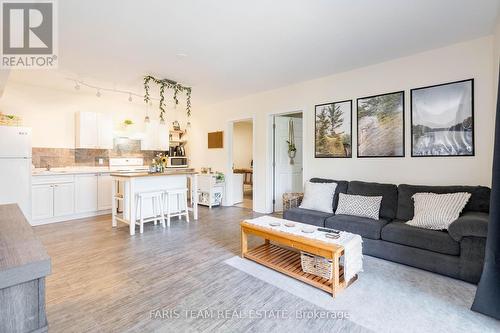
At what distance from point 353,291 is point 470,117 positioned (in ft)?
8.25

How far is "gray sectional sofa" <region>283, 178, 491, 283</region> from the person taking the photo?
2336mm

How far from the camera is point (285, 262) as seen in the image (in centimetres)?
273

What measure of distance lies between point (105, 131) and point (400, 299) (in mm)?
6013

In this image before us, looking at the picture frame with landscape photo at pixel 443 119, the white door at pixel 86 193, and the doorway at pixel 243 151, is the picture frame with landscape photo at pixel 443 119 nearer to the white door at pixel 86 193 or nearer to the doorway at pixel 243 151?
the white door at pixel 86 193

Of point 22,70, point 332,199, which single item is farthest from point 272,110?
point 22,70

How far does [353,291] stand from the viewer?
2246 mm

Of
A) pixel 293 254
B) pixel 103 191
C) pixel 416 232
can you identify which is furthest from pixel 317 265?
pixel 103 191

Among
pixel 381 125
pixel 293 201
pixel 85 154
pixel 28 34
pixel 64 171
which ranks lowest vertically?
pixel 293 201

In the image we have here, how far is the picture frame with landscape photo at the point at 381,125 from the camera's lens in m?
3.50

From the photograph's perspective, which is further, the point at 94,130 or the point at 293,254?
the point at 94,130

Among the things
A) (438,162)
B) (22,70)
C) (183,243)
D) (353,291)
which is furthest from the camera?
(22,70)

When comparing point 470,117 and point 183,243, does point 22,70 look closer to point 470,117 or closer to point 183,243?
point 183,243

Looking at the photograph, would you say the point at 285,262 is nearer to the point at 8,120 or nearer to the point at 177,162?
the point at 8,120

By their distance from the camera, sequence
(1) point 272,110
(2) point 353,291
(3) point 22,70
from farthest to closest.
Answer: (1) point 272,110, (3) point 22,70, (2) point 353,291
